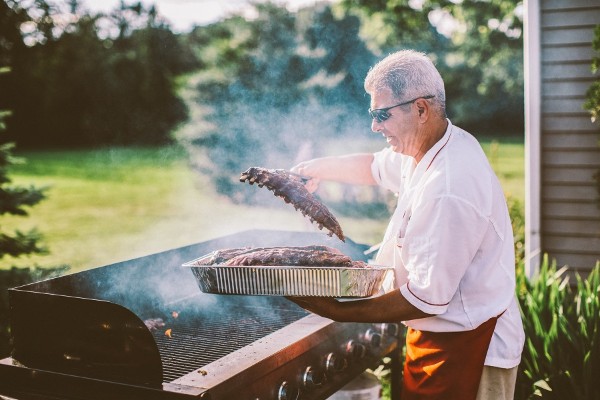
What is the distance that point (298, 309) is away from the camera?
3.84 meters

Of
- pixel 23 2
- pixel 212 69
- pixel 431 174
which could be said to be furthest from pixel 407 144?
pixel 23 2

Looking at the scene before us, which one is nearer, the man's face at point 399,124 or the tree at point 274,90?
the man's face at point 399,124

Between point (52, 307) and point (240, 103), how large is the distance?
8.45 m

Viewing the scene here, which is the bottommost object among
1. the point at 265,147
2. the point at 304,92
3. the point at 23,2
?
the point at 265,147

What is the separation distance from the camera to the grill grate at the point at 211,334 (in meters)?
2.92

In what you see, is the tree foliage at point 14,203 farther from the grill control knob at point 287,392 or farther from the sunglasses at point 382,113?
the sunglasses at point 382,113

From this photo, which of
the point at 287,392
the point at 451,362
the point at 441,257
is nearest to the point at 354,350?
the point at 287,392

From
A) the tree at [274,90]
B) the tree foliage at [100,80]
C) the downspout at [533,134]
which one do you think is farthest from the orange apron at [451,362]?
the tree foliage at [100,80]

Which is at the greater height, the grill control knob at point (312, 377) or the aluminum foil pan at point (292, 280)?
the aluminum foil pan at point (292, 280)

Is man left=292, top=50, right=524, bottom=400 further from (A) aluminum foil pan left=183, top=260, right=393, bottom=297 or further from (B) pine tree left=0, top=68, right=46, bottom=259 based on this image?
(B) pine tree left=0, top=68, right=46, bottom=259

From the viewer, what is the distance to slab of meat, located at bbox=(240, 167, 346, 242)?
2990 mm

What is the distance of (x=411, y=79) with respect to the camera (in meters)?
2.63

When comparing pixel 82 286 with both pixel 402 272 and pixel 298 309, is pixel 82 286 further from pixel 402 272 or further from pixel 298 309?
pixel 402 272

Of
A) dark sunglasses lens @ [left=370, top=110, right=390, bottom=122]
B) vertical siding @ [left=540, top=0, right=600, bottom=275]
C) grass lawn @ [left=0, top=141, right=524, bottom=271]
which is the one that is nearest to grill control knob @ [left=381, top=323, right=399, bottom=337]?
dark sunglasses lens @ [left=370, top=110, right=390, bottom=122]
